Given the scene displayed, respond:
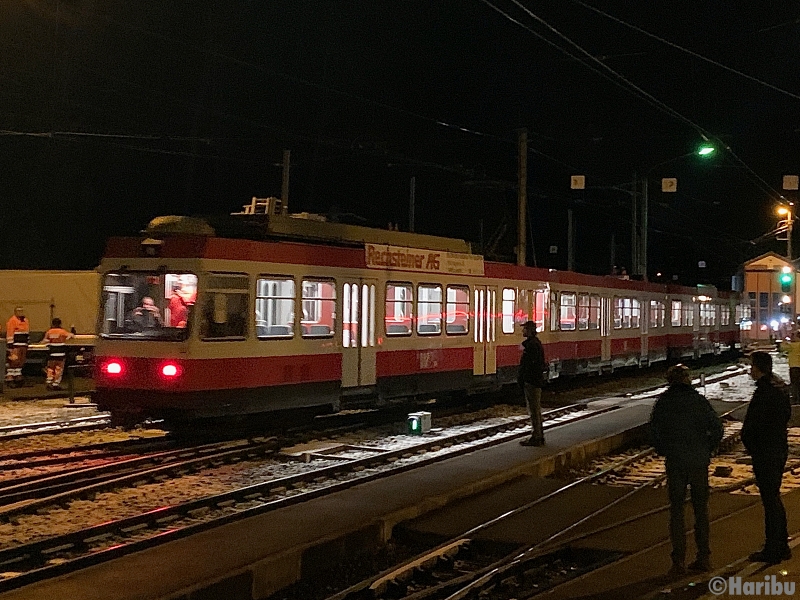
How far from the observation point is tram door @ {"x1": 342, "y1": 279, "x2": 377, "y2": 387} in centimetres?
1569

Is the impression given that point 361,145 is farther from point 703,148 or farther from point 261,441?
point 261,441

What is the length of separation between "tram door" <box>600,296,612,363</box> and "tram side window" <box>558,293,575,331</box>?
247 centimetres

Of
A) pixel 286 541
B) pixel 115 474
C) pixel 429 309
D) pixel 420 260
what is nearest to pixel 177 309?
pixel 115 474

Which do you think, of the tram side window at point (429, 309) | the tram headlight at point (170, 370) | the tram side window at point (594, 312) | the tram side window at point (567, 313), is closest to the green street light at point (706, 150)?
the tram side window at point (567, 313)

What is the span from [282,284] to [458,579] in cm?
743

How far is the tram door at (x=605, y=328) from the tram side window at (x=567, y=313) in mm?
2469

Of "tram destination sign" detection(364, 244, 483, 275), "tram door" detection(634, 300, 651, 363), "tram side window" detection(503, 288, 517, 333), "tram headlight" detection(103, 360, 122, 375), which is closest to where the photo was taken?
"tram headlight" detection(103, 360, 122, 375)

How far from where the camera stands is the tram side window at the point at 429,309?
1761 cm

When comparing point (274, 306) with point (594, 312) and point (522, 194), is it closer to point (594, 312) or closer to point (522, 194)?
point (522, 194)

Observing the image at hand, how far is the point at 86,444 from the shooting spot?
14.6 meters

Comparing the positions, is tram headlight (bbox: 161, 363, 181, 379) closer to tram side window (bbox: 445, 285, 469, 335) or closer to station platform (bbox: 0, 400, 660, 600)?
station platform (bbox: 0, 400, 660, 600)

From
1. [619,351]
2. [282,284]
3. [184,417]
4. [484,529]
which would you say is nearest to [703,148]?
[619,351]

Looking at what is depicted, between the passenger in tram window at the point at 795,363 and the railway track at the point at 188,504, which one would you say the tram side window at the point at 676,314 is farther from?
the railway track at the point at 188,504

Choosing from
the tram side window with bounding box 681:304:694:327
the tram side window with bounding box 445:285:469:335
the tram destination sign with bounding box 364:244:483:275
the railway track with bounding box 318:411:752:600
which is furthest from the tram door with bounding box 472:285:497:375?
the tram side window with bounding box 681:304:694:327
